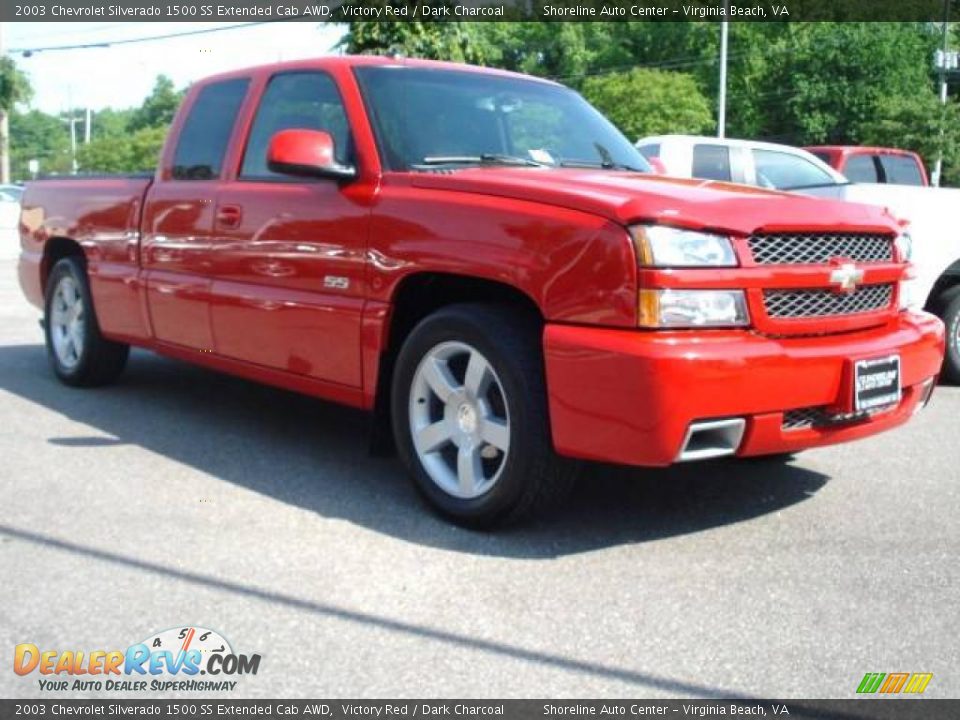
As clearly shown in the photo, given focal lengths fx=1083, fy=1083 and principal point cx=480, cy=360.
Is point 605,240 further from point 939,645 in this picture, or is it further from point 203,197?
point 203,197

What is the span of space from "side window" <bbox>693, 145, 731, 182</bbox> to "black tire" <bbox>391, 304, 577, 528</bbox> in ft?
19.6

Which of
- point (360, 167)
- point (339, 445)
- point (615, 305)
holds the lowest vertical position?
point (339, 445)

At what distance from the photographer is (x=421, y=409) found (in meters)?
4.32

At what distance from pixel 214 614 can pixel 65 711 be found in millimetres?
611

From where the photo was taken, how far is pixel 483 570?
3.75 meters

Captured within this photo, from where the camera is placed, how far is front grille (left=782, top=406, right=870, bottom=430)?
379 cm

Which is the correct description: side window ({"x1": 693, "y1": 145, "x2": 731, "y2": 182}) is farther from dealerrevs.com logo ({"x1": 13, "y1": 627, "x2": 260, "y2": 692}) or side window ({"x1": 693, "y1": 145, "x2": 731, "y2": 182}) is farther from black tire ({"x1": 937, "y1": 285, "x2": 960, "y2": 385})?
dealerrevs.com logo ({"x1": 13, "y1": 627, "x2": 260, "y2": 692})

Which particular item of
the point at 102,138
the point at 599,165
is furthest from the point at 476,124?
the point at 102,138

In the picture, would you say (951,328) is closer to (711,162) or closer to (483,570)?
(711,162)

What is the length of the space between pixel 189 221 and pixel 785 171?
6.01 meters

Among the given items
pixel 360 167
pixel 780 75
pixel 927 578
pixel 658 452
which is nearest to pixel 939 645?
pixel 927 578

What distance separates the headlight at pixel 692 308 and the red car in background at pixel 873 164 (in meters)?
9.52

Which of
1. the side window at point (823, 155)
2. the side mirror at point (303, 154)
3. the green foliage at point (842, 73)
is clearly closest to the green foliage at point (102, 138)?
the green foliage at point (842, 73)

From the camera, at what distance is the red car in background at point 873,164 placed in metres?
12.6
